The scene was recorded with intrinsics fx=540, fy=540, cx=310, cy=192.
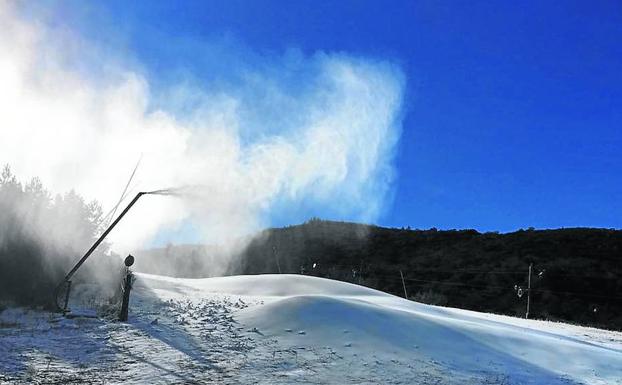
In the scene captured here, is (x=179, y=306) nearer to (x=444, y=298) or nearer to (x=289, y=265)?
(x=444, y=298)

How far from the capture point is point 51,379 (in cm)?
1024

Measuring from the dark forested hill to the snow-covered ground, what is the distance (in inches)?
1119

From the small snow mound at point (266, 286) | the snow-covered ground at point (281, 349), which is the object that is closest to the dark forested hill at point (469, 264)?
the small snow mound at point (266, 286)

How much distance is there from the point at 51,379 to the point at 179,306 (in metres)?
7.89

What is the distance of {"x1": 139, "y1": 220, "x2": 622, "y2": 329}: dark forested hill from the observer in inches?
1908

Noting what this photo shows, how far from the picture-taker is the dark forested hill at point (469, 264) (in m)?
48.5

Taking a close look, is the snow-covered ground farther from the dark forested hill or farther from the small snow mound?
the dark forested hill

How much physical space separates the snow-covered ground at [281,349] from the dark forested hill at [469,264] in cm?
2843

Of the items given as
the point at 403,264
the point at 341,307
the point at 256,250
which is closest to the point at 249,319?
the point at 341,307

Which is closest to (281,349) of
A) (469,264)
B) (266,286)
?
(266,286)

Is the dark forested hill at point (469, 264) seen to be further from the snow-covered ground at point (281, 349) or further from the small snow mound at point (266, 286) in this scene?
the snow-covered ground at point (281, 349)

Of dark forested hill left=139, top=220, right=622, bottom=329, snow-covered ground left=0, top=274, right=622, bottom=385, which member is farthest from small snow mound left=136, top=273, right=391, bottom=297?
dark forested hill left=139, top=220, right=622, bottom=329

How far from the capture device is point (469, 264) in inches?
2457

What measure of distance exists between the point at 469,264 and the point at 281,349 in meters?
52.9
